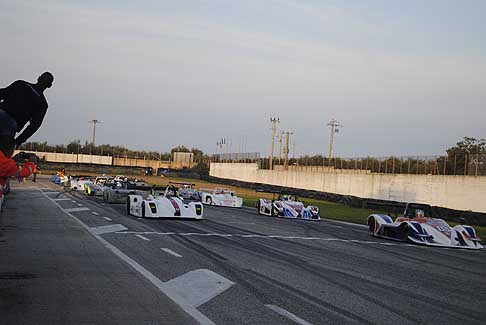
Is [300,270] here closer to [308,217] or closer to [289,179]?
[308,217]

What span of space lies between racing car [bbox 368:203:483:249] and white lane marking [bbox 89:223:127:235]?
901 cm

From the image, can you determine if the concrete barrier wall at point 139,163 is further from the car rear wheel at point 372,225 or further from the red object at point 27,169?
the red object at point 27,169

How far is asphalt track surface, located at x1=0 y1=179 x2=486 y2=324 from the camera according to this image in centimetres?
768

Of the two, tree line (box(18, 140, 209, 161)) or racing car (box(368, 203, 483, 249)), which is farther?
tree line (box(18, 140, 209, 161))

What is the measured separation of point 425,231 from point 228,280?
11194 mm

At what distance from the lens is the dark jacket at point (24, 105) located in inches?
260

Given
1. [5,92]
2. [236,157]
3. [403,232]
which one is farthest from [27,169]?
[236,157]

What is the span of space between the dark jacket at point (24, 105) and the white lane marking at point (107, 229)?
1074cm

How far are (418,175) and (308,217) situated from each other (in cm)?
1890

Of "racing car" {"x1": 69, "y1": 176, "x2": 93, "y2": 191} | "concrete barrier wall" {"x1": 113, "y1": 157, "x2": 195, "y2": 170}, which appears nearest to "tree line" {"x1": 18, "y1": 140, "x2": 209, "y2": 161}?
"concrete barrier wall" {"x1": 113, "y1": 157, "x2": 195, "y2": 170}

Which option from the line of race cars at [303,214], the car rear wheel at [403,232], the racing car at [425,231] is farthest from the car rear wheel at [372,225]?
the car rear wheel at [403,232]

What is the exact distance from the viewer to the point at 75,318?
23.1 ft

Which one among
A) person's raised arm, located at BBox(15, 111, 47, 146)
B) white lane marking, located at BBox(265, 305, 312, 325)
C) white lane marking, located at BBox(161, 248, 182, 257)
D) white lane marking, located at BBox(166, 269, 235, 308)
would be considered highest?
person's raised arm, located at BBox(15, 111, 47, 146)

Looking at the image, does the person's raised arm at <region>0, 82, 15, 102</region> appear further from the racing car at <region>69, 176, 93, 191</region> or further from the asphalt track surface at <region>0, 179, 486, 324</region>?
the racing car at <region>69, 176, 93, 191</region>
